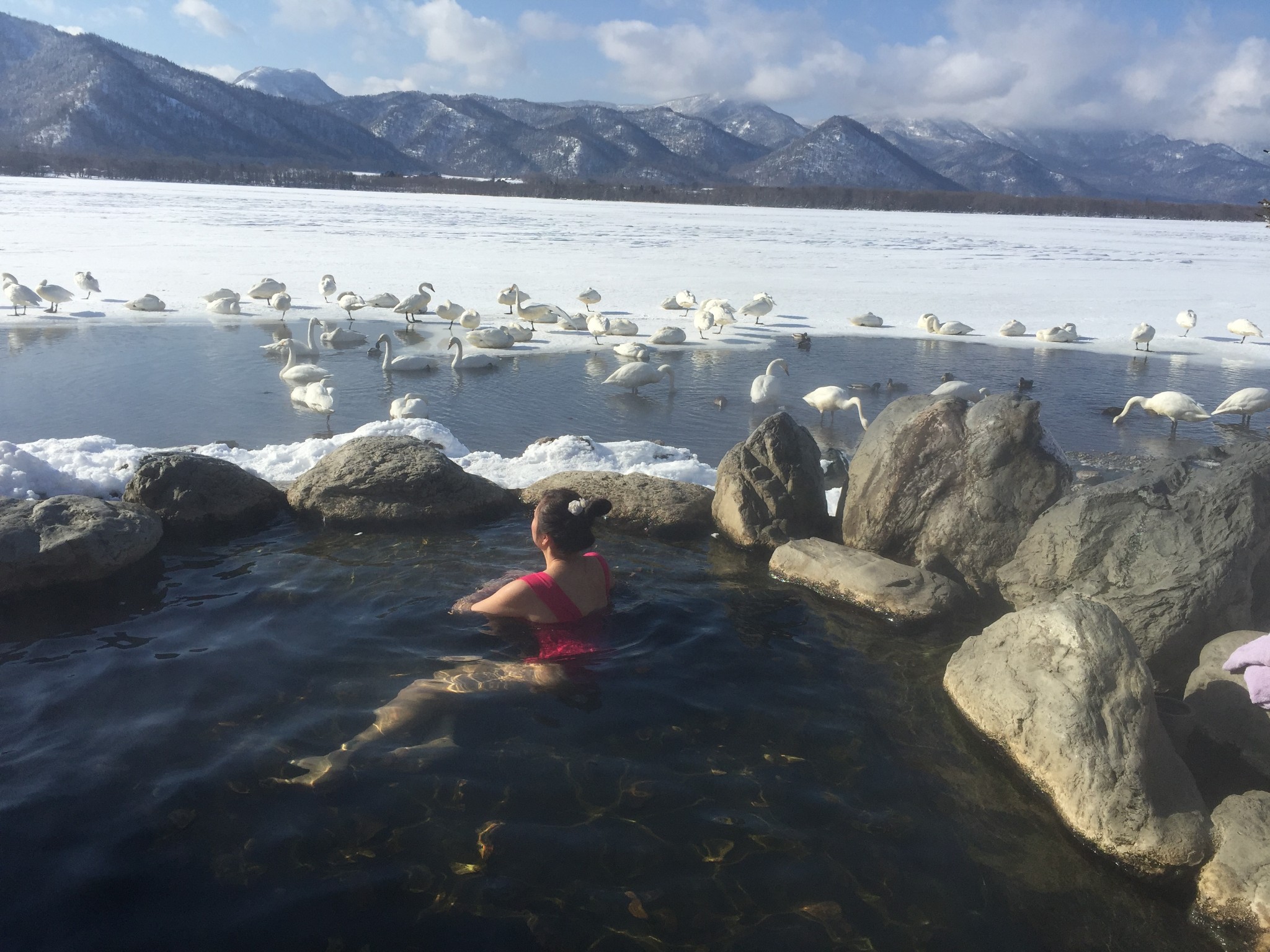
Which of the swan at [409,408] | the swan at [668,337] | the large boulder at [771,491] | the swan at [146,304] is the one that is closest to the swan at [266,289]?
the swan at [146,304]

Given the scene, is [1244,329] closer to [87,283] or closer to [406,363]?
[406,363]

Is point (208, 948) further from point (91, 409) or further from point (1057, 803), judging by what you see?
point (91, 409)

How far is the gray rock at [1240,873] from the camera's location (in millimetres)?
3057

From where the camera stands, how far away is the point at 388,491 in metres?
6.41

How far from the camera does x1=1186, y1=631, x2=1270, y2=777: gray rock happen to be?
13.0 ft

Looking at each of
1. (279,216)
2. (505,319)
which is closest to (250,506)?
(505,319)

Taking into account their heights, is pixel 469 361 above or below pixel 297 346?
below

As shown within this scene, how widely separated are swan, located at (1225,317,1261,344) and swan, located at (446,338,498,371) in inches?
508

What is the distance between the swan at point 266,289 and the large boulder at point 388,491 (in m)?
10.8

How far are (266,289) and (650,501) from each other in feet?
40.2

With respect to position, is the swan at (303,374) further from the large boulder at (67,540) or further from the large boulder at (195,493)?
the large boulder at (67,540)

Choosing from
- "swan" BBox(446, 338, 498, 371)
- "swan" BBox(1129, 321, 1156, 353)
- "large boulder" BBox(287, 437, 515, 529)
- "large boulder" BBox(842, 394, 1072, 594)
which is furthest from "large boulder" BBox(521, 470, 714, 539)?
"swan" BBox(1129, 321, 1156, 353)

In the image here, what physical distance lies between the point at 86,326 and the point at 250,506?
10500 millimetres

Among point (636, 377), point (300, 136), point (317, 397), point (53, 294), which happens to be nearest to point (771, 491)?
point (636, 377)
